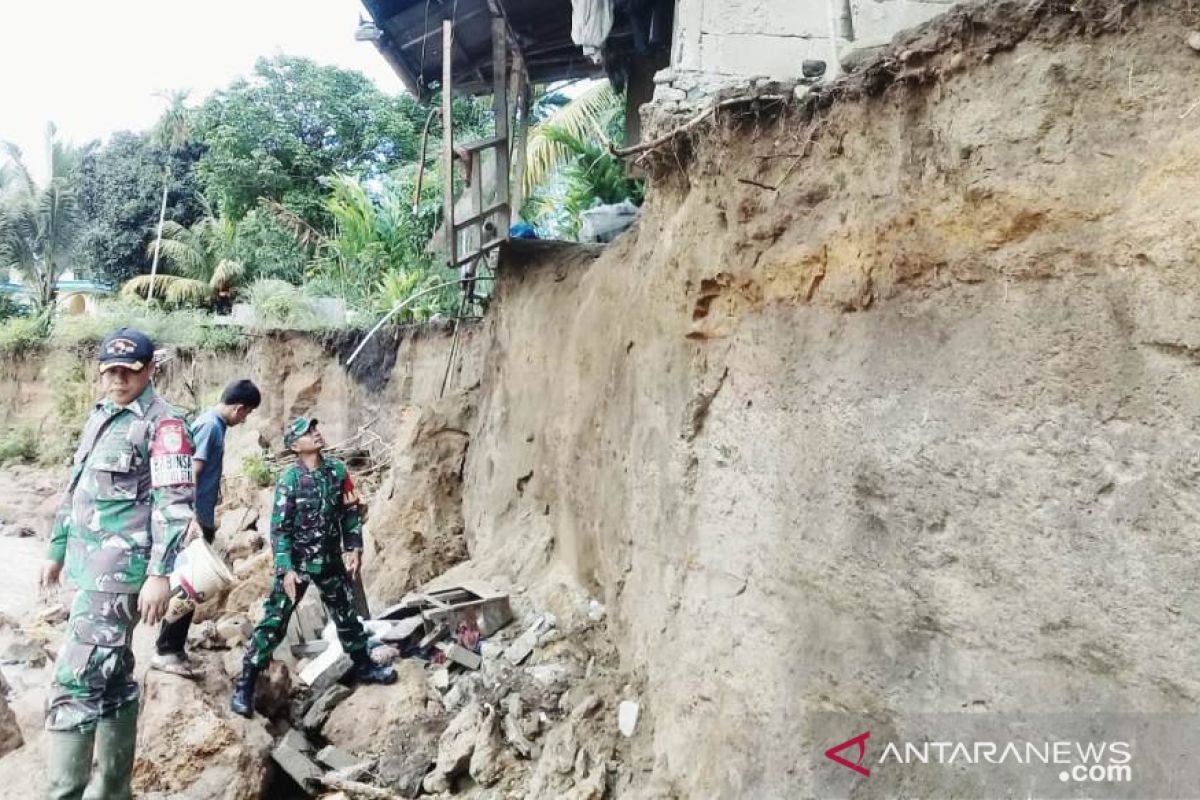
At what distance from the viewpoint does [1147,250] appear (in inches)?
84.7

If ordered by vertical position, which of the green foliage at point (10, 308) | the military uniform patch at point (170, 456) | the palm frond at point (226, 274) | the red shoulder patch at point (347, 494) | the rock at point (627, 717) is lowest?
the rock at point (627, 717)

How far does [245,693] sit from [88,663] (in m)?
1.41

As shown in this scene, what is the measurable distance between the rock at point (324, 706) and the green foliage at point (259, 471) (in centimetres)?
663

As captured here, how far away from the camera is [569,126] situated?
46.0 feet

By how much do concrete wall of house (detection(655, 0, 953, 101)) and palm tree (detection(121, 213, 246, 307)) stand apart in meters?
18.2

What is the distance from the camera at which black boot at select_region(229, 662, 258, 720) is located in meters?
4.61

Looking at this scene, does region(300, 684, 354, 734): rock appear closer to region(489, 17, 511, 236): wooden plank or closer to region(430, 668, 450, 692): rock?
region(430, 668, 450, 692): rock

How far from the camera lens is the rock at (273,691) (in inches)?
191

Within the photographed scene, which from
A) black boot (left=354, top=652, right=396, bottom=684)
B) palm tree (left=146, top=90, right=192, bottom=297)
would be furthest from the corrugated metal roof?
palm tree (left=146, top=90, right=192, bottom=297)

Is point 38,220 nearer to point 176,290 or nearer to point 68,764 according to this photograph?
point 176,290

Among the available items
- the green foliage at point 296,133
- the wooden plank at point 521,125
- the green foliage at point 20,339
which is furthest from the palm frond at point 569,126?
the green foliage at point 20,339

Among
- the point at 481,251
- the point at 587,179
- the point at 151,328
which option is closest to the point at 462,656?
the point at 481,251

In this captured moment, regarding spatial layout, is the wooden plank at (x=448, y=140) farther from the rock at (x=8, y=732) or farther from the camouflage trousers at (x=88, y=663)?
the rock at (x=8, y=732)

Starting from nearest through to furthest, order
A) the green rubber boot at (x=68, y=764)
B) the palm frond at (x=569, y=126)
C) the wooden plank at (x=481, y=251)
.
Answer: the green rubber boot at (x=68, y=764), the wooden plank at (x=481, y=251), the palm frond at (x=569, y=126)
